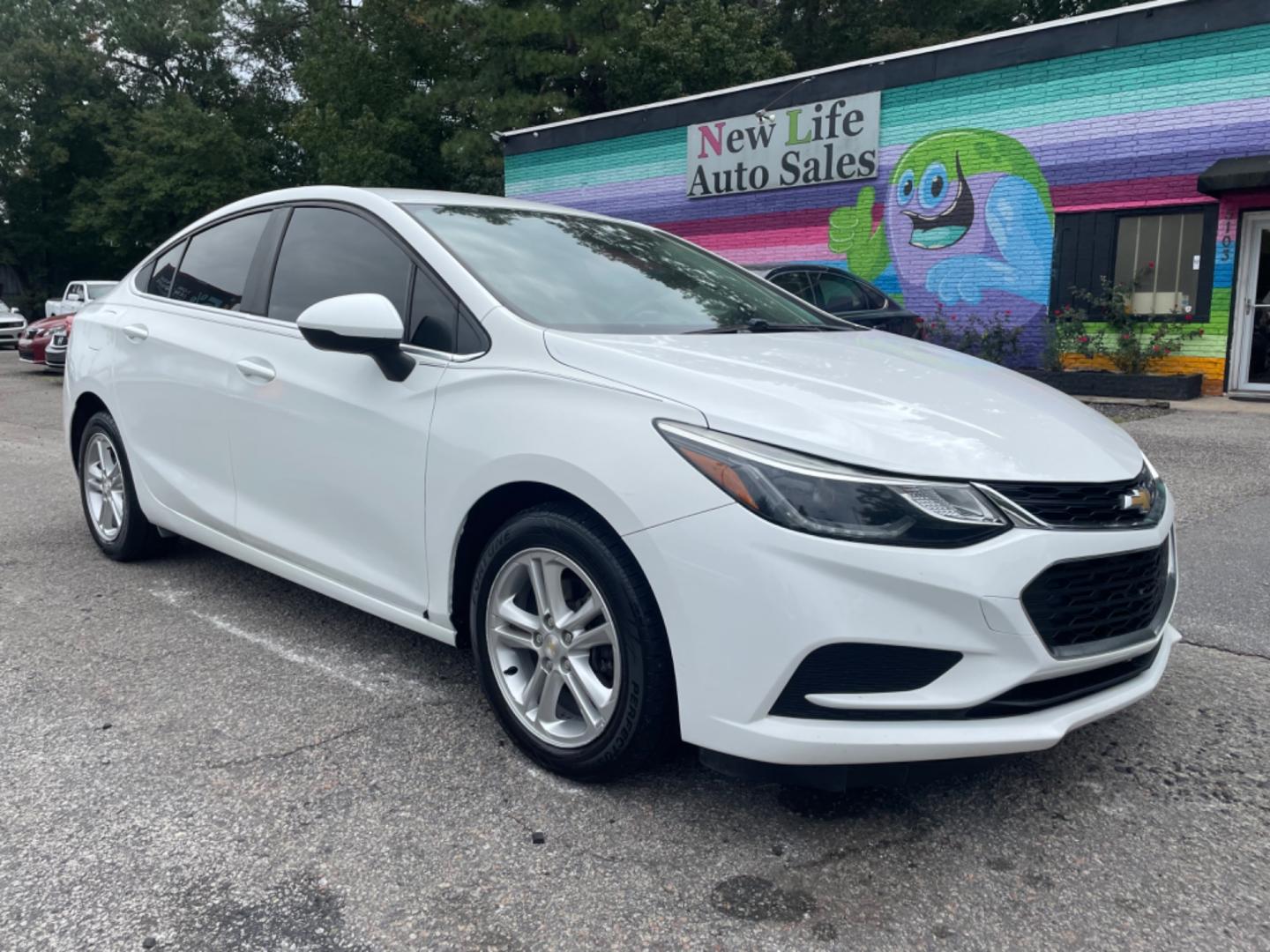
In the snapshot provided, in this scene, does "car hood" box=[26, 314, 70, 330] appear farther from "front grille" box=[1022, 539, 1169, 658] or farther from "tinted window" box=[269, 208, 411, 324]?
"front grille" box=[1022, 539, 1169, 658]

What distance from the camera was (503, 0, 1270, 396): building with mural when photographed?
39.7 ft

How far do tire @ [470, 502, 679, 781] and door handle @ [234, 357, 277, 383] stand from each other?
4.08 feet

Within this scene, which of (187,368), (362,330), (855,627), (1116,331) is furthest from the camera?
(1116,331)

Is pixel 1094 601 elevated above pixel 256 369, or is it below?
below

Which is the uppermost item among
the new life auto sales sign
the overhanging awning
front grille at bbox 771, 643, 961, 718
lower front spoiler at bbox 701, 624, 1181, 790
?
the new life auto sales sign

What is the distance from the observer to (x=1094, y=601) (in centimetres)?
245

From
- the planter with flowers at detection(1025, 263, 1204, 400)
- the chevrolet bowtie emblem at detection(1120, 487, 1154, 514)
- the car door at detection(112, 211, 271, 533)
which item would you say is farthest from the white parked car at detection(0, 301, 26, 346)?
the chevrolet bowtie emblem at detection(1120, 487, 1154, 514)

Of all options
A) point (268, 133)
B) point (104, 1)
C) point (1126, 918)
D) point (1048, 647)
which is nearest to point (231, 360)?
point (1048, 647)

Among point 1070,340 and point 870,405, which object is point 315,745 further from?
point 1070,340

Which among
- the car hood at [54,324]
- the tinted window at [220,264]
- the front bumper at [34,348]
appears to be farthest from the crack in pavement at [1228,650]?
the front bumper at [34,348]

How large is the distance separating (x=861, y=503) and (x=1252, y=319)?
12.2m

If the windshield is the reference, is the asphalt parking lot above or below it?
below

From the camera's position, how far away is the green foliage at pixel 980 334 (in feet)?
45.1

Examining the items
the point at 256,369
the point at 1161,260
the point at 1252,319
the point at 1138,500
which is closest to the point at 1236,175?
the point at 1161,260
